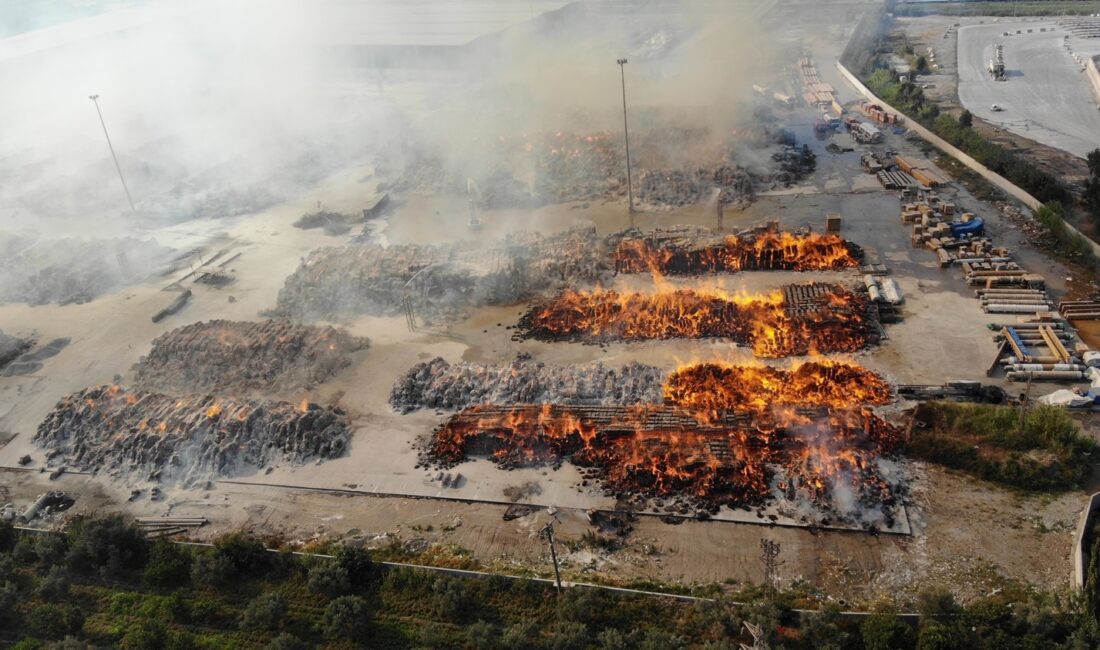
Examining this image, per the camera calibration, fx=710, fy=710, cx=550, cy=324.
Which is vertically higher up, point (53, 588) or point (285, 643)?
point (285, 643)

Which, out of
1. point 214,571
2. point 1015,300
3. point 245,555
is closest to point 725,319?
point 1015,300

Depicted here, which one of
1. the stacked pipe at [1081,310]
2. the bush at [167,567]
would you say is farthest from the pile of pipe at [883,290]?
the bush at [167,567]

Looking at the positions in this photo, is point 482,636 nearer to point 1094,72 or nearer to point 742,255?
point 742,255

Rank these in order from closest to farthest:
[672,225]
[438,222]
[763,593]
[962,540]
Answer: [763,593], [962,540], [672,225], [438,222]

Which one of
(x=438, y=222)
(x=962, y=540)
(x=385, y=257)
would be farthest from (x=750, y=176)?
(x=962, y=540)

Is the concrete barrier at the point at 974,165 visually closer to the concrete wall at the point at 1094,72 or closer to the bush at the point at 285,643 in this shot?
the concrete wall at the point at 1094,72

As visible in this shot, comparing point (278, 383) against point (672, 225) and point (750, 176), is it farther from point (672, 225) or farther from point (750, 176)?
point (750, 176)
